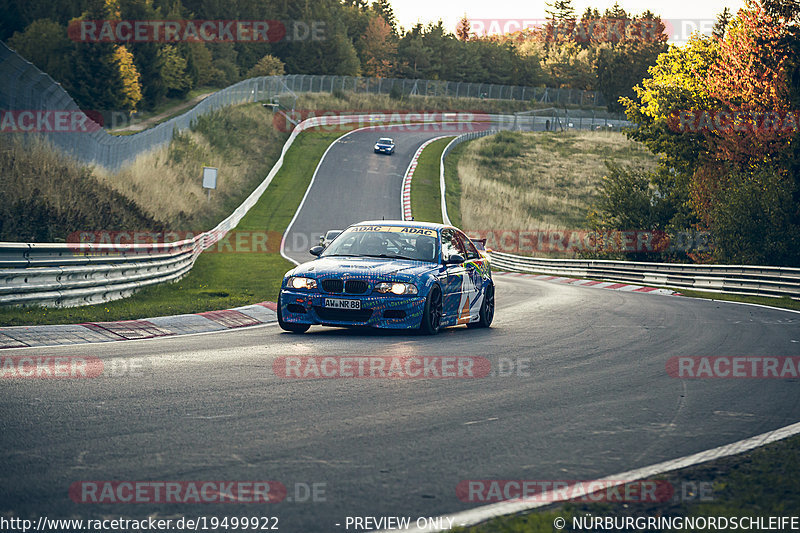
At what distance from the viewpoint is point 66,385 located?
7273 millimetres

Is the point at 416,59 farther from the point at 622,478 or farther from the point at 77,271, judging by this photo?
the point at 622,478

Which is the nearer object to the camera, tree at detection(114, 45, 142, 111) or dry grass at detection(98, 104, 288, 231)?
dry grass at detection(98, 104, 288, 231)

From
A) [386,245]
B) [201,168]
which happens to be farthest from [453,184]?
[386,245]

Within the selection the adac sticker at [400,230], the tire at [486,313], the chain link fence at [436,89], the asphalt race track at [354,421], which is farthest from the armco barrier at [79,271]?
the chain link fence at [436,89]

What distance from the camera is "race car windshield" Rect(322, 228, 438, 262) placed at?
12930mm

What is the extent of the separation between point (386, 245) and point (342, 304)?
6.04 ft

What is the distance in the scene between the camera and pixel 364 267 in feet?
39.2

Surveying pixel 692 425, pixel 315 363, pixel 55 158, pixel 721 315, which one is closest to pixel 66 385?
pixel 315 363

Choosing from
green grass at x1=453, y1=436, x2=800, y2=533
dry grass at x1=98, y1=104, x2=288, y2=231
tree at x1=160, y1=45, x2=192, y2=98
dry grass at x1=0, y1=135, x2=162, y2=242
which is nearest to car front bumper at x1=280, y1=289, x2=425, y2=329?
green grass at x1=453, y1=436, x2=800, y2=533

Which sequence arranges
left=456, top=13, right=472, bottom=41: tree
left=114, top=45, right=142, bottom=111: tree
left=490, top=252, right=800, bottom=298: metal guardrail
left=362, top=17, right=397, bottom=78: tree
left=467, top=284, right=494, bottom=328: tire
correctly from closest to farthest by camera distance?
1. left=467, top=284, right=494, bottom=328: tire
2. left=490, top=252, right=800, bottom=298: metal guardrail
3. left=114, top=45, right=142, bottom=111: tree
4. left=362, top=17, right=397, bottom=78: tree
5. left=456, top=13, right=472, bottom=41: tree

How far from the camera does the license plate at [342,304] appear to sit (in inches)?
456

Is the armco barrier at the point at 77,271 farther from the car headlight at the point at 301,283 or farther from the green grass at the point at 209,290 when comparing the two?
the car headlight at the point at 301,283

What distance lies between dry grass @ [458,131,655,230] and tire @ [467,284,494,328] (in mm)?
35505

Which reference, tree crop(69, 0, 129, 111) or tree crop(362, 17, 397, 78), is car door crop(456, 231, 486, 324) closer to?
tree crop(69, 0, 129, 111)
